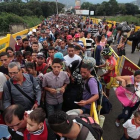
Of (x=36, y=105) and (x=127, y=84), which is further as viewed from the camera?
(x=127, y=84)

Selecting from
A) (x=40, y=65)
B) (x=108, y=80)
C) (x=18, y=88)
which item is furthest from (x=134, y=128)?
(x=40, y=65)

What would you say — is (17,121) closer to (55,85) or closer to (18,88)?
A: (18,88)

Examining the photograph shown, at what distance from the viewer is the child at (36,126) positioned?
1552 millimetres

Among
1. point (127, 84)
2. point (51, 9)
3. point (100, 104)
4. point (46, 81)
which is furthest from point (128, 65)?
point (51, 9)

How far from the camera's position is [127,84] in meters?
3.08

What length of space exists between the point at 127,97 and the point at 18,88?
2.30 m

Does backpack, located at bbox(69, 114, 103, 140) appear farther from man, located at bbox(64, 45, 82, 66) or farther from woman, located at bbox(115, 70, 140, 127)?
man, located at bbox(64, 45, 82, 66)

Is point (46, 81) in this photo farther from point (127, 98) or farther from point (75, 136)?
point (127, 98)

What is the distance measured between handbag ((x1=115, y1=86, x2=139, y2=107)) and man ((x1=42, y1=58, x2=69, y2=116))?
1257 millimetres

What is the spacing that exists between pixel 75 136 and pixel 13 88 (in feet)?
4.66

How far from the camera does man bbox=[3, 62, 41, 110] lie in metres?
2.31

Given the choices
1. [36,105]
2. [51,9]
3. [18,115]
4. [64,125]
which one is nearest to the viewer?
[64,125]

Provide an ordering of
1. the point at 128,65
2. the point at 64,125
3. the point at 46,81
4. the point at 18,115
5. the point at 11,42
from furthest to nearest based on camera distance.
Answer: the point at 11,42 → the point at 128,65 → the point at 46,81 → the point at 18,115 → the point at 64,125

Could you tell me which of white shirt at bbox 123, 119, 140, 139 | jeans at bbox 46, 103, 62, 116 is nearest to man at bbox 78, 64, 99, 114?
jeans at bbox 46, 103, 62, 116
